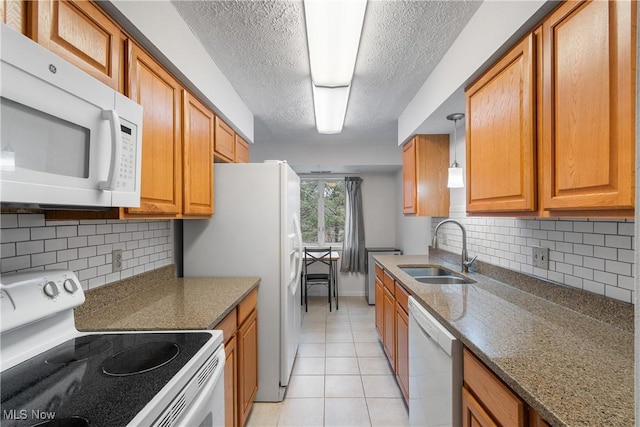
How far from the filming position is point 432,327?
1312mm

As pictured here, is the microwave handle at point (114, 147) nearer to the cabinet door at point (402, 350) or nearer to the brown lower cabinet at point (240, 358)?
the brown lower cabinet at point (240, 358)

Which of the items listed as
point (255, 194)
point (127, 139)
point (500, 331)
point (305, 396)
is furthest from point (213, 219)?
point (500, 331)

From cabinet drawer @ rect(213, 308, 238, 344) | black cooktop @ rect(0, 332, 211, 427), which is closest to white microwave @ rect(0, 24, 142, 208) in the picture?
black cooktop @ rect(0, 332, 211, 427)

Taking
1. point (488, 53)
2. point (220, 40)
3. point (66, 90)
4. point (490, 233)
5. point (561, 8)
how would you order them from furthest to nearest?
point (490, 233)
point (220, 40)
point (488, 53)
point (561, 8)
point (66, 90)

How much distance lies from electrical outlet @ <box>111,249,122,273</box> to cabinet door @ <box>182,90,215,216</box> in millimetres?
402

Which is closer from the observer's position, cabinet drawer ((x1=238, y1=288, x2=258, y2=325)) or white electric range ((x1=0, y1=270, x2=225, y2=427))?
white electric range ((x1=0, y1=270, x2=225, y2=427))

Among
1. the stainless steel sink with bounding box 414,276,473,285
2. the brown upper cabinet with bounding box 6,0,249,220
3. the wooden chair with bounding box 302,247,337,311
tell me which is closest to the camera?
the brown upper cabinet with bounding box 6,0,249,220

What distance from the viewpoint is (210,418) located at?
106cm

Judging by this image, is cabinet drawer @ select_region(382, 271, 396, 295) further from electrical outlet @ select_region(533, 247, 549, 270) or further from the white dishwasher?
electrical outlet @ select_region(533, 247, 549, 270)

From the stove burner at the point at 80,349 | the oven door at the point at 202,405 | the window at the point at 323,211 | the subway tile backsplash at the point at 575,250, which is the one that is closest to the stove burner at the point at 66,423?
the oven door at the point at 202,405

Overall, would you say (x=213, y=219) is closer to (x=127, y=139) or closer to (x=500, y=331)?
(x=127, y=139)

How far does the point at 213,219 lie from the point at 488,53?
1.97m

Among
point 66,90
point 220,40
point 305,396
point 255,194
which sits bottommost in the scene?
point 305,396

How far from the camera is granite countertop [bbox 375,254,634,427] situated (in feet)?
2.28
